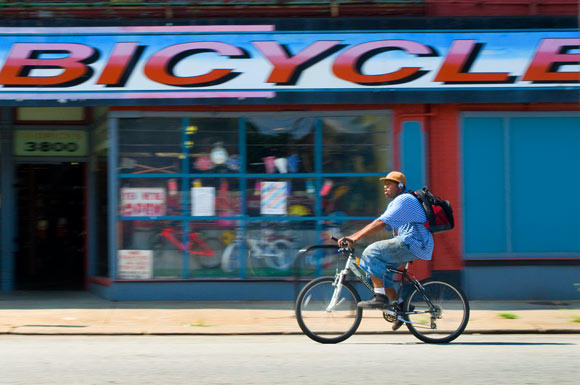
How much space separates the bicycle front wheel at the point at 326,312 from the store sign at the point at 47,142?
22.0 feet

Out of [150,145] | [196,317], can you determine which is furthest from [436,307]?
[150,145]

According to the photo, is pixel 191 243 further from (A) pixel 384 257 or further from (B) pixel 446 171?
(A) pixel 384 257

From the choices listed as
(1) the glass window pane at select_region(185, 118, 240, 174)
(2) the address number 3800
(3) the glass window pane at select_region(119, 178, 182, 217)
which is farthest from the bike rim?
(2) the address number 3800

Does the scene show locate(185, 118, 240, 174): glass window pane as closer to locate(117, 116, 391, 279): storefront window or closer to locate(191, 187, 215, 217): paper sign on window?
locate(117, 116, 391, 279): storefront window

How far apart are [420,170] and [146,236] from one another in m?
4.42

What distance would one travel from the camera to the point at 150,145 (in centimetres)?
1157

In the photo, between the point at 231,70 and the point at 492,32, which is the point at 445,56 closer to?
the point at 492,32

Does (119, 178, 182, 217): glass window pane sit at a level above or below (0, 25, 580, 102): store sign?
below

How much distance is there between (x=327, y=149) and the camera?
11.6 meters

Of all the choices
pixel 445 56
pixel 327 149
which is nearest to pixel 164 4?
pixel 327 149

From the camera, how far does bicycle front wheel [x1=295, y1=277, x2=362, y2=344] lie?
782cm

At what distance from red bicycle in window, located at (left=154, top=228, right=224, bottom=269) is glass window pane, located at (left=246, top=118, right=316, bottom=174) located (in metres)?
1.31

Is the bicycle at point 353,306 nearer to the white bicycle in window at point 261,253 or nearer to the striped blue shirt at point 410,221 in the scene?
the striped blue shirt at point 410,221

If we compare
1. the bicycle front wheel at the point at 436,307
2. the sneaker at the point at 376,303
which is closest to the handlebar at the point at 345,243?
the sneaker at the point at 376,303
